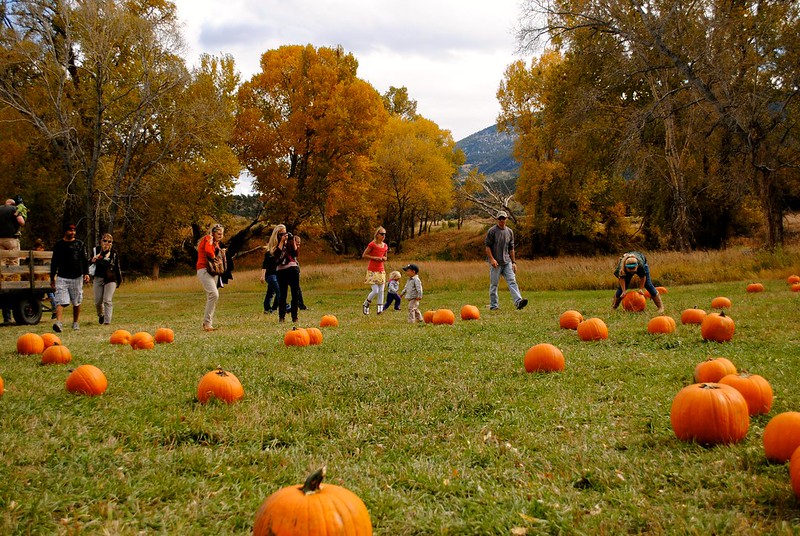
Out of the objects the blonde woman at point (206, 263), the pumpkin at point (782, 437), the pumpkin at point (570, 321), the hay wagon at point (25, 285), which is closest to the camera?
the pumpkin at point (782, 437)

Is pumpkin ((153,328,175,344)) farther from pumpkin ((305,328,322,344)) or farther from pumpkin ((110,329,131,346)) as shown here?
pumpkin ((305,328,322,344))

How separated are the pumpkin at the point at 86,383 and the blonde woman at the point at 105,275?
27.7 ft

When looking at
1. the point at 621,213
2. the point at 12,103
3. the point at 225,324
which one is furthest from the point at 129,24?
the point at 621,213

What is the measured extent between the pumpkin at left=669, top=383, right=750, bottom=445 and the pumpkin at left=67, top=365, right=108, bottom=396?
15.9ft

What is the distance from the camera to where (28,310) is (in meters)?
13.9

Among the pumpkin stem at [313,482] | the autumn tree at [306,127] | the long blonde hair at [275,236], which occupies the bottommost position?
the pumpkin stem at [313,482]

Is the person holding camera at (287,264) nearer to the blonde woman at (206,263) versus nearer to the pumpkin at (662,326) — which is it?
the blonde woman at (206,263)

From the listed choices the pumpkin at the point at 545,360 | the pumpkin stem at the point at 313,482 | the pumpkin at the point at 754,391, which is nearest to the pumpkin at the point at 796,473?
the pumpkin at the point at 754,391

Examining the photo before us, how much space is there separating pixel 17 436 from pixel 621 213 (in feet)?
135

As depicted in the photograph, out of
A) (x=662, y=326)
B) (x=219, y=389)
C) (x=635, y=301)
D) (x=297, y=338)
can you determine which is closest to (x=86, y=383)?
(x=219, y=389)

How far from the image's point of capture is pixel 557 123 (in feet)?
105

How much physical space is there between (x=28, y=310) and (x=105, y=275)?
2794 mm

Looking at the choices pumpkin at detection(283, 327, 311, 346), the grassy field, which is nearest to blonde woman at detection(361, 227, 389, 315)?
pumpkin at detection(283, 327, 311, 346)

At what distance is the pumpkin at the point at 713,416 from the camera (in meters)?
3.40
